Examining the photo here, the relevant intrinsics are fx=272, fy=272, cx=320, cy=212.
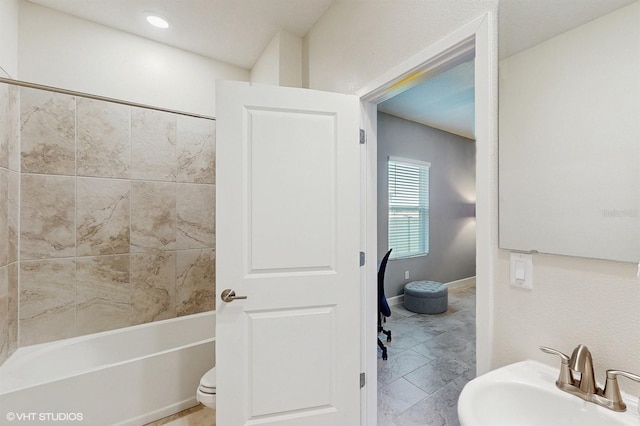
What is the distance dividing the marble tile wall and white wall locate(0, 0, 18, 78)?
123 millimetres

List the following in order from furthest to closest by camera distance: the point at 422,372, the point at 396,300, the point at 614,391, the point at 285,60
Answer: the point at 396,300
the point at 422,372
the point at 285,60
the point at 614,391

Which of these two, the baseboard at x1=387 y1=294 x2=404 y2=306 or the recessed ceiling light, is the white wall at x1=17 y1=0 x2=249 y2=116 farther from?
the baseboard at x1=387 y1=294 x2=404 y2=306

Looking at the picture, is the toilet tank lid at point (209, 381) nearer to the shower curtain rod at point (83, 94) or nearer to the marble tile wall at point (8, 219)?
the marble tile wall at point (8, 219)

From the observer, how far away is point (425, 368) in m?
2.42

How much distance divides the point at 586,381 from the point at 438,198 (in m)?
4.25

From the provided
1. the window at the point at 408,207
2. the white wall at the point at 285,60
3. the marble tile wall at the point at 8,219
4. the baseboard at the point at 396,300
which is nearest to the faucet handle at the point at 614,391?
the white wall at the point at 285,60

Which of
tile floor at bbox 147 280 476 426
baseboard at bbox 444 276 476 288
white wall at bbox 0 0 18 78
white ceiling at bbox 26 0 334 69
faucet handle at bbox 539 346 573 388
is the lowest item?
tile floor at bbox 147 280 476 426

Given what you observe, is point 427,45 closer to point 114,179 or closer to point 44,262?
point 114,179

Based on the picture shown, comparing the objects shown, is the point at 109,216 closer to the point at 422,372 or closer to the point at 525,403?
the point at 525,403

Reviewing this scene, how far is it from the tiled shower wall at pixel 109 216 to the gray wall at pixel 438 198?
2515 millimetres

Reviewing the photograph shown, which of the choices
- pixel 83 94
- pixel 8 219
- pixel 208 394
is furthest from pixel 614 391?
pixel 83 94

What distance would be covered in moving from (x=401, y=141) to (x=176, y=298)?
11.9 feet

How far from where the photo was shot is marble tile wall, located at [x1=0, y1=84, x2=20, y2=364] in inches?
64.9

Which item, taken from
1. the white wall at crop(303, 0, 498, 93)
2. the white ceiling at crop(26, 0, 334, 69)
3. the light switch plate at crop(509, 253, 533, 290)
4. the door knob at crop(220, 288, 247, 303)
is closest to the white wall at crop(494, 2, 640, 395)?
the light switch plate at crop(509, 253, 533, 290)
